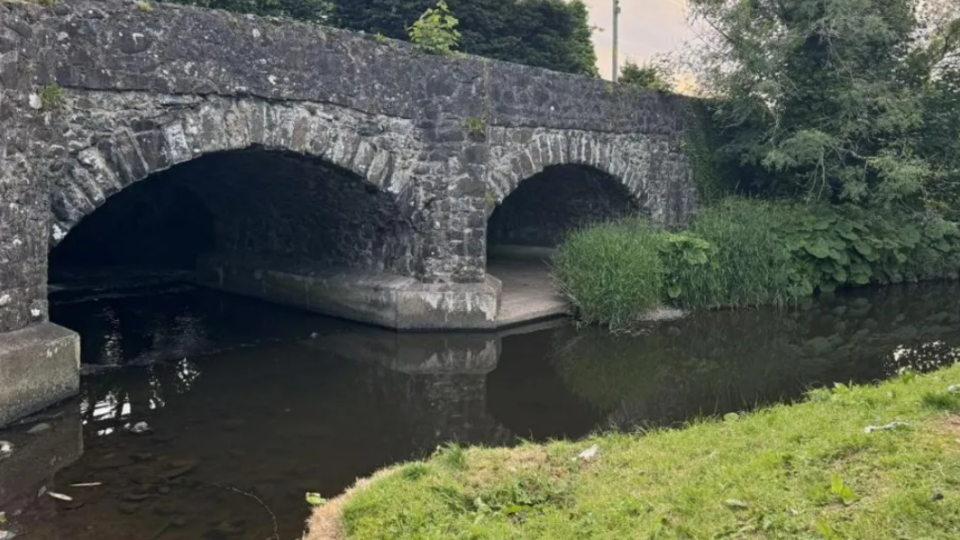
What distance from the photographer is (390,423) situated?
712cm

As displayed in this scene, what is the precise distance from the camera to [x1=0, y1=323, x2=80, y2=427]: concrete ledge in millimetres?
6426

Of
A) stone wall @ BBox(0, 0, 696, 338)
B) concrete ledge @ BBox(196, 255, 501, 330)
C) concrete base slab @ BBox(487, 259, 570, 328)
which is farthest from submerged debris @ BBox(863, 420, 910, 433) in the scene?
concrete base slab @ BBox(487, 259, 570, 328)

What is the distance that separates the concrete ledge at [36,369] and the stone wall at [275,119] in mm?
171

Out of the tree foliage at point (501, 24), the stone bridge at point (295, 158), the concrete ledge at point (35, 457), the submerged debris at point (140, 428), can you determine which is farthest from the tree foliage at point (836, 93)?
the concrete ledge at point (35, 457)

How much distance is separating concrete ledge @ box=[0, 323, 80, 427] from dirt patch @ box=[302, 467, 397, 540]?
3125mm

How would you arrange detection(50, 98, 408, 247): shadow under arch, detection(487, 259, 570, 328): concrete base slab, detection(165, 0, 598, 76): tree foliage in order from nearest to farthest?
detection(50, 98, 408, 247): shadow under arch → detection(487, 259, 570, 328): concrete base slab → detection(165, 0, 598, 76): tree foliage

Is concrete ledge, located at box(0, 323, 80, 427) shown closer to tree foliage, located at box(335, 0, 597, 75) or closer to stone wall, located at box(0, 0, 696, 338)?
stone wall, located at box(0, 0, 696, 338)

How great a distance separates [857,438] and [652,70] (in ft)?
39.7

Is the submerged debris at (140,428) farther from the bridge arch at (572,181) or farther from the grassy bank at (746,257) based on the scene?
the grassy bank at (746,257)

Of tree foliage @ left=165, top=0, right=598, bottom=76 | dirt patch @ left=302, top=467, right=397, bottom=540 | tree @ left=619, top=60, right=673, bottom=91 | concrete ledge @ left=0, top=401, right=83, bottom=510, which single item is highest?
tree foliage @ left=165, top=0, right=598, bottom=76

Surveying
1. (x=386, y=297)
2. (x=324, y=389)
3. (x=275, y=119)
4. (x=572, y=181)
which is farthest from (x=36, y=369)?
(x=572, y=181)

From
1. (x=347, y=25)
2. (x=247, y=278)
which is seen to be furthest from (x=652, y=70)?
(x=247, y=278)

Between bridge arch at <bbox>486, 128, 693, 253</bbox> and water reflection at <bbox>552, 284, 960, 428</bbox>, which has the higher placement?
bridge arch at <bbox>486, 128, 693, 253</bbox>

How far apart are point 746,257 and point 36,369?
9.88 meters
